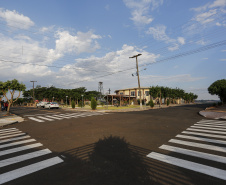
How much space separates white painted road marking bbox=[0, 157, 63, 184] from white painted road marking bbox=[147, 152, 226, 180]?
2.90 metres

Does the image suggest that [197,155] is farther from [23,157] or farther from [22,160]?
[23,157]

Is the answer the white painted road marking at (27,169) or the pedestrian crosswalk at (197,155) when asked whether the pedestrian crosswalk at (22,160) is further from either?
the pedestrian crosswalk at (197,155)

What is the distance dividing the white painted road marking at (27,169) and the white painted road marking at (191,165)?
290cm

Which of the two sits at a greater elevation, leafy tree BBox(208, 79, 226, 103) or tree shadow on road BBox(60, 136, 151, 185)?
leafy tree BBox(208, 79, 226, 103)

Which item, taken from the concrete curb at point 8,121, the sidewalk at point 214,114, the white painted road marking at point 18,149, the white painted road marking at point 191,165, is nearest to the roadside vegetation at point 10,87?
the concrete curb at point 8,121

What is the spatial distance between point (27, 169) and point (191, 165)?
431 cm

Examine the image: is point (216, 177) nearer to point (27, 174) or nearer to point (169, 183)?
point (169, 183)

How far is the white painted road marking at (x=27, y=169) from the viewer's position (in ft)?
9.48

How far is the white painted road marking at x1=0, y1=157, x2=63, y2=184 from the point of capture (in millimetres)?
2890

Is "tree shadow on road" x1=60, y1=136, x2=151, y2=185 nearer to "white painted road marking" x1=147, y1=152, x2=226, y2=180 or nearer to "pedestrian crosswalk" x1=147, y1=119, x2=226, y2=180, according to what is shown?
"white painted road marking" x1=147, y1=152, x2=226, y2=180

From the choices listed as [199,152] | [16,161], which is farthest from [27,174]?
[199,152]

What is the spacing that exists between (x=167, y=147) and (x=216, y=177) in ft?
6.12

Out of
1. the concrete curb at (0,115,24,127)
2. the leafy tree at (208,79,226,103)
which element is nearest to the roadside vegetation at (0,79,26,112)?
the concrete curb at (0,115,24,127)

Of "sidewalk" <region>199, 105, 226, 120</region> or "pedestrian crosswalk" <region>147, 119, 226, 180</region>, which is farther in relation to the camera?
"sidewalk" <region>199, 105, 226, 120</region>
